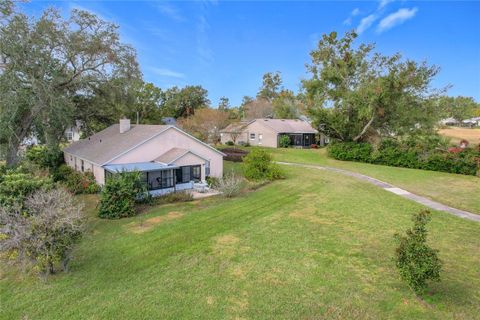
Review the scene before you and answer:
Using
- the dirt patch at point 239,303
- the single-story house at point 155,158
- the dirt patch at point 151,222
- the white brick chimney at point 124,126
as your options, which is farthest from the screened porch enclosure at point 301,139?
the dirt patch at point 239,303

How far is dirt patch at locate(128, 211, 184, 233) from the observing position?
40.2 feet

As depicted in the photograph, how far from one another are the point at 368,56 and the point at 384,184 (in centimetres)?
1766

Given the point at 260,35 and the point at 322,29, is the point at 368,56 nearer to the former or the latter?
the point at 322,29

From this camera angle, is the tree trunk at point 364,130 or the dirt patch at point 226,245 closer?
the dirt patch at point 226,245

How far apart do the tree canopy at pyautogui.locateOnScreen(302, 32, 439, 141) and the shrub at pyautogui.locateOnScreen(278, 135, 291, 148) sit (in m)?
9.26

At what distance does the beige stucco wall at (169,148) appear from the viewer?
61.5 ft

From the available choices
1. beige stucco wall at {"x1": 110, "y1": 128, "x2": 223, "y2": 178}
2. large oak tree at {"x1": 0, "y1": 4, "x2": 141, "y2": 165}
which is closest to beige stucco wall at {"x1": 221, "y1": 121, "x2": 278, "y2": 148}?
beige stucco wall at {"x1": 110, "y1": 128, "x2": 223, "y2": 178}

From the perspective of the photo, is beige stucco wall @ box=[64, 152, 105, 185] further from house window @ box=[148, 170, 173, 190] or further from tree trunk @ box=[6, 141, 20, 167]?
tree trunk @ box=[6, 141, 20, 167]

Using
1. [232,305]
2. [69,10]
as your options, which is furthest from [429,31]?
[69,10]

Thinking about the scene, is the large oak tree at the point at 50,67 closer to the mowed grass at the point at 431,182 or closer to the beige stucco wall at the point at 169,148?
the beige stucco wall at the point at 169,148

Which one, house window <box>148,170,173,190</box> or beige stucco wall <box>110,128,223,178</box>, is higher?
beige stucco wall <box>110,128,223,178</box>

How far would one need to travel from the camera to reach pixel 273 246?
408 inches

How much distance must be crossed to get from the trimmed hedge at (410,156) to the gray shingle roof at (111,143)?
68.1 ft

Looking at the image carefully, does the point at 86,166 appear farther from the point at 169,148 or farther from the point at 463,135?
the point at 463,135
